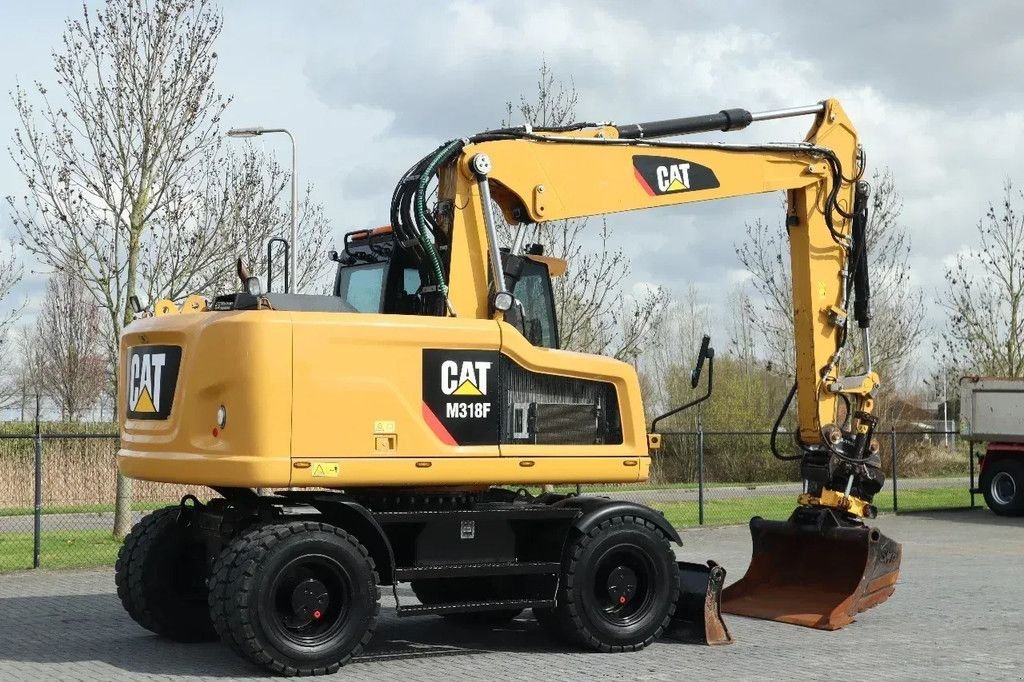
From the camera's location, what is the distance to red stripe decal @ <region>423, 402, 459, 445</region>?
9547mm

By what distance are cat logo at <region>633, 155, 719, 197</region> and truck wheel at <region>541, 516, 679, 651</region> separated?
9.15 ft

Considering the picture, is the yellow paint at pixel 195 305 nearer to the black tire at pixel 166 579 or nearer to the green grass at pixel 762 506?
the black tire at pixel 166 579

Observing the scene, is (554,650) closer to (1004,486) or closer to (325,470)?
(325,470)

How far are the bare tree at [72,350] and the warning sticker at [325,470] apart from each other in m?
27.6

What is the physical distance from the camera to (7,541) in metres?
18.8

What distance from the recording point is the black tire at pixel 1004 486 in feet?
79.7

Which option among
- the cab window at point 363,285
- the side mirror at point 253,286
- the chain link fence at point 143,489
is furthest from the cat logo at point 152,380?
the chain link fence at point 143,489

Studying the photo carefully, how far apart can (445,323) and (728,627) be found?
12.1 ft

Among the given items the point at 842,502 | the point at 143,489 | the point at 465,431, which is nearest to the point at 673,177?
the point at 465,431

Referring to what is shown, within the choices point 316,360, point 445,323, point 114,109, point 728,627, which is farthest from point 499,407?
point 114,109

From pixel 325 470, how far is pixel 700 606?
338cm

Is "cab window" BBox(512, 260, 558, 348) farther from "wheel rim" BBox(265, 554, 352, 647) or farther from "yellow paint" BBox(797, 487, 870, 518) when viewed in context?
"yellow paint" BBox(797, 487, 870, 518)

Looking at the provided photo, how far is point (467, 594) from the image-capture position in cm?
1096

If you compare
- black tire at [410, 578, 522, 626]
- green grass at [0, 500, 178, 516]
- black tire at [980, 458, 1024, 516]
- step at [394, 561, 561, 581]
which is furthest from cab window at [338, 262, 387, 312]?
black tire at [980, 458, 1024, 516]
